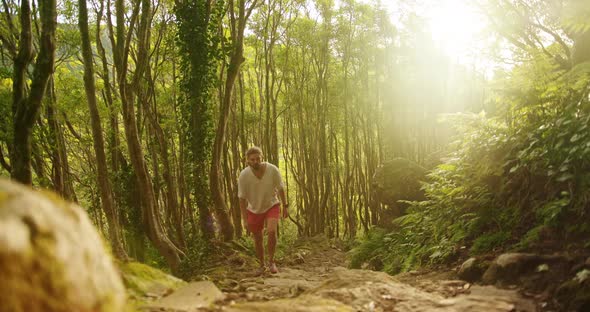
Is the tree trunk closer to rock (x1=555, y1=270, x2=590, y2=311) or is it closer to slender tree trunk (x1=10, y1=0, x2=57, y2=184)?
slender tree trunk (x1=10, y1=0, x2=57, y2=184)

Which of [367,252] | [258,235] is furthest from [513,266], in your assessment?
[367,252]

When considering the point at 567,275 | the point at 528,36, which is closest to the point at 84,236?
the point at 567,275

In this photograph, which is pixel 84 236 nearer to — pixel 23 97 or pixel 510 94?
pixel 23 97

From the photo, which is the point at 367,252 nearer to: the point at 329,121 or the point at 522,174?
the point at 522,174

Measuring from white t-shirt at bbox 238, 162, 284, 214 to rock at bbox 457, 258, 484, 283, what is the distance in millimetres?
2850

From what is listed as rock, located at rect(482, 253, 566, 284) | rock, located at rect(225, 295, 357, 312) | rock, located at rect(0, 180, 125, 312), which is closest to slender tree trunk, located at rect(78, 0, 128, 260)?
rock, located at rect(225, 295, 357, 312)

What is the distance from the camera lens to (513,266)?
477 cm

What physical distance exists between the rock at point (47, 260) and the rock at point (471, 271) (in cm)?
447

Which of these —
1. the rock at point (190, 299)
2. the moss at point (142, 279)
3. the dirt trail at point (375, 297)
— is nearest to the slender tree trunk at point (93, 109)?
the dirt trail at point (375, 297)

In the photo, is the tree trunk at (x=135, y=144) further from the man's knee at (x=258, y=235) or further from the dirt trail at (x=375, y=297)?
the dirt trail at (x=375, y=297)

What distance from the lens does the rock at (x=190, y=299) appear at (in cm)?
314

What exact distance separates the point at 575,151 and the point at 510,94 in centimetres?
191

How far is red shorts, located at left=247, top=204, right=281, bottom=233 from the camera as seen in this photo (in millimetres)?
7133

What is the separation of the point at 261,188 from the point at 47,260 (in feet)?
18.0
